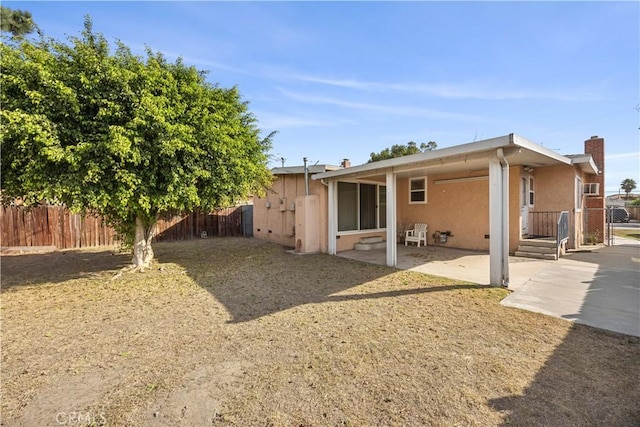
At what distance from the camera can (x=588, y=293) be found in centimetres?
500

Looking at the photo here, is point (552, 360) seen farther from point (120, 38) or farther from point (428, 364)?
point (120, 38)

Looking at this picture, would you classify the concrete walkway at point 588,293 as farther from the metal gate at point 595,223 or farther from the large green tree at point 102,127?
the large green tree at point 102,127

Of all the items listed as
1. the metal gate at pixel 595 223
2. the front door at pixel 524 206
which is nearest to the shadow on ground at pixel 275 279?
the front door at pixel 524 206

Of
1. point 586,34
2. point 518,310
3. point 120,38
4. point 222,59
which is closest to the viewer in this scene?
point 518,310

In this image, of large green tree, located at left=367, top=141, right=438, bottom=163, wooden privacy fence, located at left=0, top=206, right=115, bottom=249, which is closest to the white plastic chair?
wooden privacy fence, located at left=0, top=206, right=115, bottom=249

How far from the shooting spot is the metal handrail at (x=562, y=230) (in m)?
7.84

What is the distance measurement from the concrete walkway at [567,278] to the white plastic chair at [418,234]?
0.99 metres

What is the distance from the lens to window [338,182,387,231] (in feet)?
33.9

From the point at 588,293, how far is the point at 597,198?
10264 mm

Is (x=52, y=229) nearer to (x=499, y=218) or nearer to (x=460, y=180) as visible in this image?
(x=499, y=218)

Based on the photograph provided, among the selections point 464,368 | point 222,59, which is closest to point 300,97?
point 222,59

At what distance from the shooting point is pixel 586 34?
7531 mm

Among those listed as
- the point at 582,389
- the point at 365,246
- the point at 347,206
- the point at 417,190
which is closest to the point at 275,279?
the point at 365,246

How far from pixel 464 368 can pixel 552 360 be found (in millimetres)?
987
